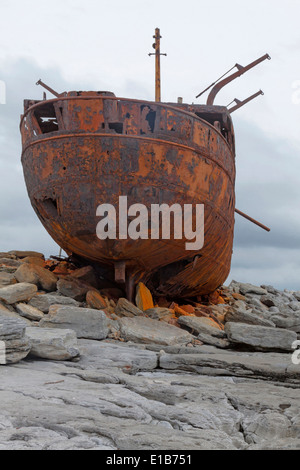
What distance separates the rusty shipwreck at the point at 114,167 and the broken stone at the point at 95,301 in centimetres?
39

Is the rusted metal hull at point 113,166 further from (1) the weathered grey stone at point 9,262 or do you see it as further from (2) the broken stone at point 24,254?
(2) the broken stone at point 24,254

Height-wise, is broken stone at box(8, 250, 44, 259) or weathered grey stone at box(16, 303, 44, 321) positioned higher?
broken stone at box(8, 250, 44, 259)

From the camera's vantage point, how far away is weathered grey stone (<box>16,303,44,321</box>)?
5730 millimetres

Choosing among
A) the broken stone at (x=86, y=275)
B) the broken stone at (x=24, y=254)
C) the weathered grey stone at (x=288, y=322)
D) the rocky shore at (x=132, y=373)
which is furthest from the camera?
the broken stone at (x=24, y=254)

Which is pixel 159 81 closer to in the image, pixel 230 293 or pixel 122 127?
pixel 122 127

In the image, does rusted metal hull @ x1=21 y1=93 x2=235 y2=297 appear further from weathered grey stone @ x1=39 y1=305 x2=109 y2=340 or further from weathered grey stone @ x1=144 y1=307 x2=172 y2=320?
weathered grey stone @ x1=39 y1=305 x2=109 y2=340

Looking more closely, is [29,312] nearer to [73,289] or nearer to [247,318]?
[73,289]

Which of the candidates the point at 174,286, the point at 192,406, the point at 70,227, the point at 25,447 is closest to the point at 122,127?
the point at 70,227

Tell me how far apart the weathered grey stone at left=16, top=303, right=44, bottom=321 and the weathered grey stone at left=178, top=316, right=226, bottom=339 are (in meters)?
2.04

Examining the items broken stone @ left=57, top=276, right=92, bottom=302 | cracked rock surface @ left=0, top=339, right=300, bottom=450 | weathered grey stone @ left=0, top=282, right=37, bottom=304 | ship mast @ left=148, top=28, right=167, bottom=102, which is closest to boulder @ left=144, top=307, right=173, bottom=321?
broken stone @ left=57, top=276, right=92, bottom=302

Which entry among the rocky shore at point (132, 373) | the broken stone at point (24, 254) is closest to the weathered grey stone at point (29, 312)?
the rocky shore at point (132, 373)

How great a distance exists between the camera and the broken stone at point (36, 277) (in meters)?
6.84

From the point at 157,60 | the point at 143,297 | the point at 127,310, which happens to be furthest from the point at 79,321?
the point at 157,60

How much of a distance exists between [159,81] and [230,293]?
210 inches
